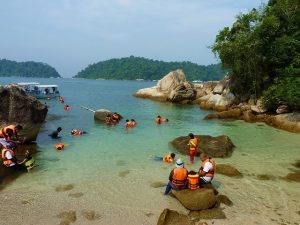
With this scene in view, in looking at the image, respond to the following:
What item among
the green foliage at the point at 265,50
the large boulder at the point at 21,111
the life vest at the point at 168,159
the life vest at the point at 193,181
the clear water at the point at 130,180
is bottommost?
the clear water at the point at 130,180

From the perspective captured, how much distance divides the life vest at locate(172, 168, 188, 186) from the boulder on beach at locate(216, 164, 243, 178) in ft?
13.7

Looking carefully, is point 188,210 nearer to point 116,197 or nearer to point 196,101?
point 116,197

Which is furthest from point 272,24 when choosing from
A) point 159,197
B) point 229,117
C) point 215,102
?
point 159,197

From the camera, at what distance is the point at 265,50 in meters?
37.7

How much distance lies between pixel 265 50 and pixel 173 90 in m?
22.7

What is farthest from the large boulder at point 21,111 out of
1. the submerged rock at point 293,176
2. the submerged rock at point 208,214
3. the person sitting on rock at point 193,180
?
the submerged rock at point 293,176

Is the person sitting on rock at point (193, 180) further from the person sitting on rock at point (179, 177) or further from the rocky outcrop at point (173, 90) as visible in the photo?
the rocky outcrop at point (173, 90)

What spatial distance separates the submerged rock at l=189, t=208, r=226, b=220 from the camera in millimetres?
11828

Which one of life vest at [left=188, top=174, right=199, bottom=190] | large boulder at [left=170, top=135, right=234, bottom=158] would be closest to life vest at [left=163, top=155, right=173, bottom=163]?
large boulder at [left=170, top=135, right=234, bottom=158]

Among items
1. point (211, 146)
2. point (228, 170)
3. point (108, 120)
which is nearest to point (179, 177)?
point (228, 170)

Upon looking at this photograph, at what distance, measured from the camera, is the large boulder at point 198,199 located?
40.1ft

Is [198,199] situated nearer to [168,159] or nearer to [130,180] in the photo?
[130,180]

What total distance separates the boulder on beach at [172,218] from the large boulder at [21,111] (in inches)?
527

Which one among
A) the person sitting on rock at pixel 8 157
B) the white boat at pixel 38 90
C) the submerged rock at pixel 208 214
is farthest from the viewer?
the white boat at pixel 38 90
